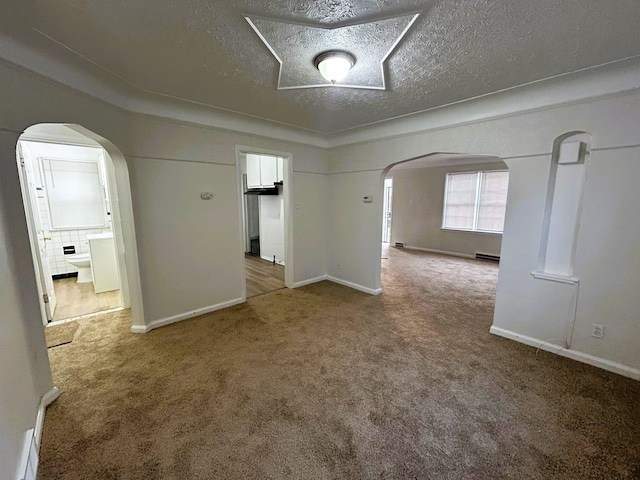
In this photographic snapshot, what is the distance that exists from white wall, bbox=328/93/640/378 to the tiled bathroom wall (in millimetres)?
6106

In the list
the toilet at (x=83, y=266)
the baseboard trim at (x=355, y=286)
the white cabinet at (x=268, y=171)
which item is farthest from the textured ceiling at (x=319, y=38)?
the toilet at (x=83, y=266)

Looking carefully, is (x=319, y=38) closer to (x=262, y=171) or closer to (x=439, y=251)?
(x=262, y=171)

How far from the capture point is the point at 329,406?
1923 millimetres

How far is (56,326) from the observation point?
303 centimetres

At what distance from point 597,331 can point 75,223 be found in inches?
301

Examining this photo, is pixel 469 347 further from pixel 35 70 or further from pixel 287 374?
pixel 35 70

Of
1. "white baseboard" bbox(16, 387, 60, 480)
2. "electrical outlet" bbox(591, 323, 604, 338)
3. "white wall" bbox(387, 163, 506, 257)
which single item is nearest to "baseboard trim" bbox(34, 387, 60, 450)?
"white baseboard" bbox(16, 387, 60, 480)

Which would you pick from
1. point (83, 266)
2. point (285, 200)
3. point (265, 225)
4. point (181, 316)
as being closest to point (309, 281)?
point (285, 200)

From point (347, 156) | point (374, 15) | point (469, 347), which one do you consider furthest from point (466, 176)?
point (374, 15)

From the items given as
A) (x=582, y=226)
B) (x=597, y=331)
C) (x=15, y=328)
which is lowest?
(x=597, y=331)

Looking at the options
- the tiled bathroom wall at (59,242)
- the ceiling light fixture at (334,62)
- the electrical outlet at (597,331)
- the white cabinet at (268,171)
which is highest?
the ceiling light fixture at (334,62)

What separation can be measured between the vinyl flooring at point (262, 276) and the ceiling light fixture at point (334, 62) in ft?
10.4

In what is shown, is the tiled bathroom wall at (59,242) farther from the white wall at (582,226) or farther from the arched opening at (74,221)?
the white wall at (582,226)

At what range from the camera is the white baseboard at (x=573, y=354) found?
88.6 inches
